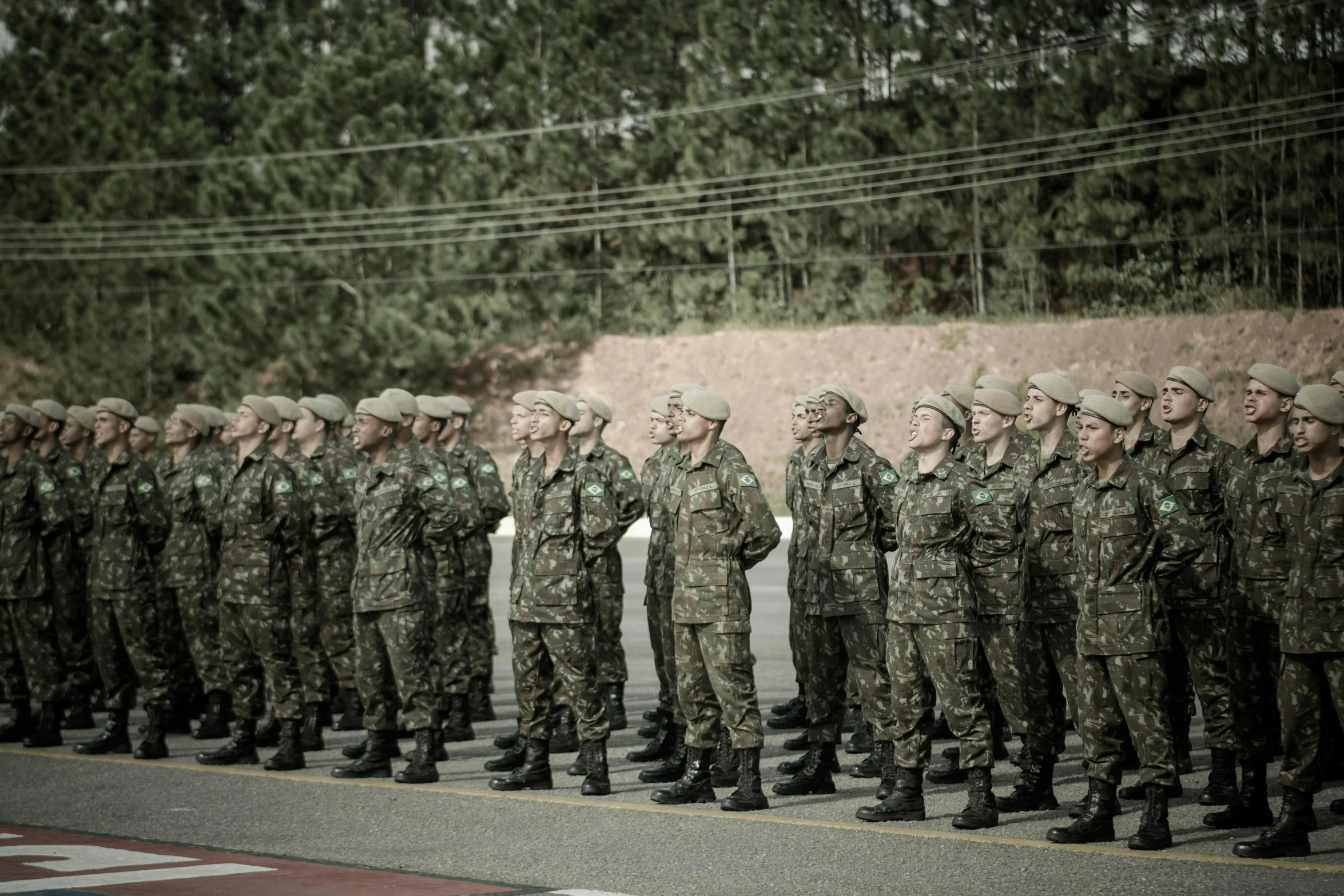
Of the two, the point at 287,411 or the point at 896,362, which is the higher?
the point at 896,362

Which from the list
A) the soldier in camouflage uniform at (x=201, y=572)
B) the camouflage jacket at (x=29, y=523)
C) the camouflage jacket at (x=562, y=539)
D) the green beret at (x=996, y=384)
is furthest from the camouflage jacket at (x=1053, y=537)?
the camouflage jacket at (x=29, y=523)

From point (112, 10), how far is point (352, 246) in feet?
57.6

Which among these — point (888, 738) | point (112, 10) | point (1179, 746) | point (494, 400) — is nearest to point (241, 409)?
point (888, 738)

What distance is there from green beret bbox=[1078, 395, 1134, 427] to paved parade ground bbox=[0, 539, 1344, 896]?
193cm

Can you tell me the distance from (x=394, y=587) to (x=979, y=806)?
11.8 ft

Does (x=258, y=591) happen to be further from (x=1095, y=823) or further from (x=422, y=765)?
(x=1095, y=823)

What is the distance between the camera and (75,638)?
11.5 meters

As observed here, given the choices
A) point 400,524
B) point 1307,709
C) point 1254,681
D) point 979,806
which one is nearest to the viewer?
point 1307,709

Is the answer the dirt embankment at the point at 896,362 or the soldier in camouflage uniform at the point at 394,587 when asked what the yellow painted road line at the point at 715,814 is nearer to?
the soldier in camouflage uniform at the point at 394,587

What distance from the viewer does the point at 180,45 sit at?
52094 mm

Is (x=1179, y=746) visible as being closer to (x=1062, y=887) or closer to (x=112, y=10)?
(x=1062, y=887)

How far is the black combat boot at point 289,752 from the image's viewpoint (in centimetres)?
972

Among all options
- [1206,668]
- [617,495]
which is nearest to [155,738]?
[617,495]

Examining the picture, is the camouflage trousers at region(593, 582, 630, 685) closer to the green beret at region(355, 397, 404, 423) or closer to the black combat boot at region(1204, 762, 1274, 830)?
the green beret at region(355, 397, 404, 423)
